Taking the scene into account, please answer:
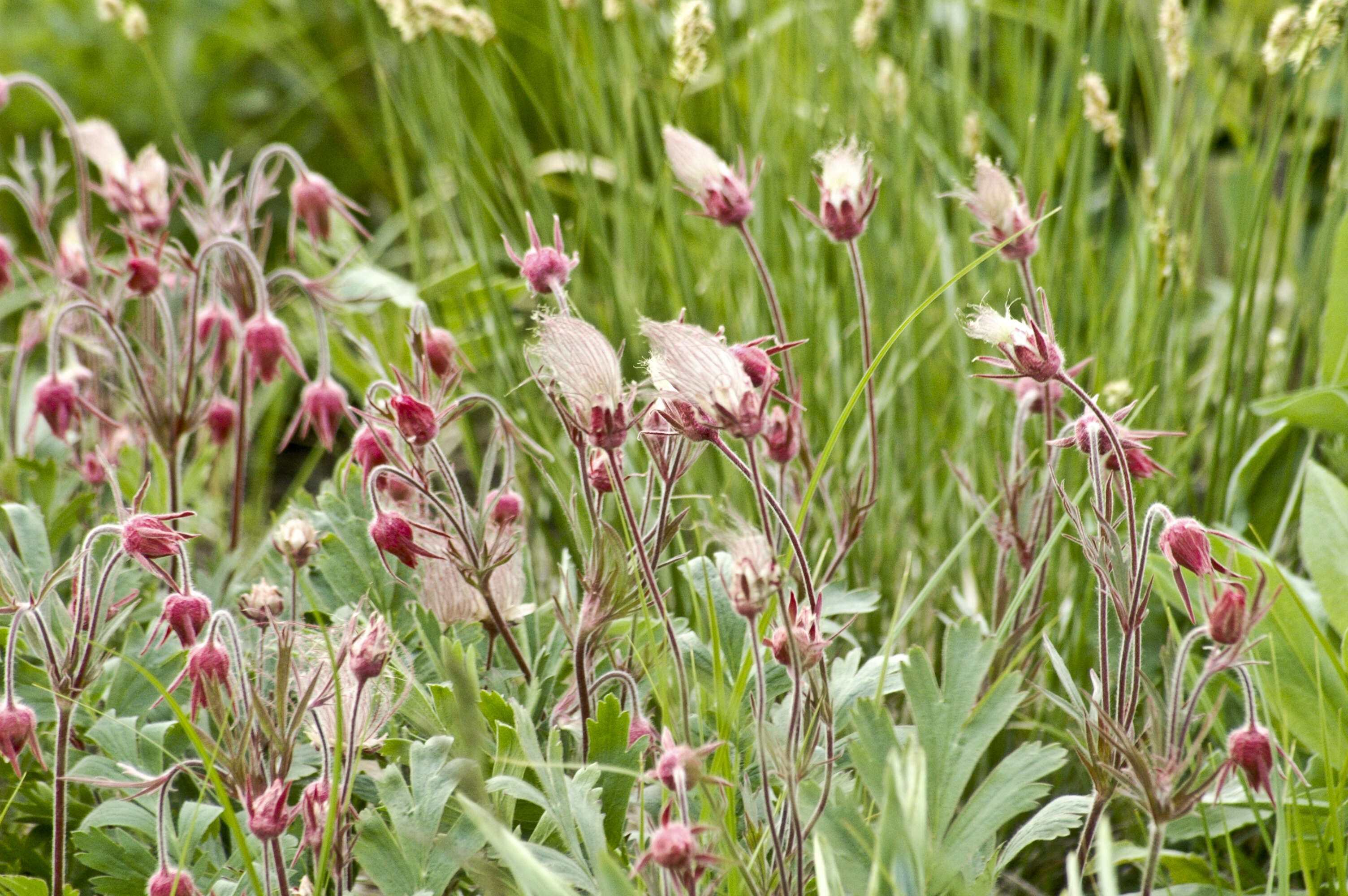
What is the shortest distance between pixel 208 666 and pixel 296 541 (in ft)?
0.54

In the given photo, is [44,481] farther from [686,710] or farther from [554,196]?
[554,196]

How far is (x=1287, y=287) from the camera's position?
2.49 meters

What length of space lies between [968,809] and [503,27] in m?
2.73

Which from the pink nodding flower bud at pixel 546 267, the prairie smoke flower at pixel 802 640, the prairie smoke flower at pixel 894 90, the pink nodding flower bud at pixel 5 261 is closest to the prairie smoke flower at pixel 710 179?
the pink nodding flower bud at pixel 546 267

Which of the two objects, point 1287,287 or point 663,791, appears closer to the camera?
point 663,791

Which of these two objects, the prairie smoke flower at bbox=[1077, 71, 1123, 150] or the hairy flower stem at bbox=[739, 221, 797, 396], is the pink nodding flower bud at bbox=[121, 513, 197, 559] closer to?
the hairy flower stem at bbox=[739, 221, 797, 396]

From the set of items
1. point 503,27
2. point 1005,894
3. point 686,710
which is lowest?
point 1005,894

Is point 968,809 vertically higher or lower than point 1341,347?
lower

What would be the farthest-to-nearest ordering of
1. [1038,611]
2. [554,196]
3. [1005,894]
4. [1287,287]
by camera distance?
[554,196] → [1287,287] → [1005,894] → [1038,611]

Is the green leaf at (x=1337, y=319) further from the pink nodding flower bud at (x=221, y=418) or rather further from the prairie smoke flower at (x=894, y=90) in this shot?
the pink nodding flower bud at (x=221, y=418)

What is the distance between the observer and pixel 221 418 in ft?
5.10

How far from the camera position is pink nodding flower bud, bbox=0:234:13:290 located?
5.36ft

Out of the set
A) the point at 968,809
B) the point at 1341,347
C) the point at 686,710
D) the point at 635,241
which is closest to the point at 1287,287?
the point at 1341,347

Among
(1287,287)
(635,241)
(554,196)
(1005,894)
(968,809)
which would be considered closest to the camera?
(968,809)
